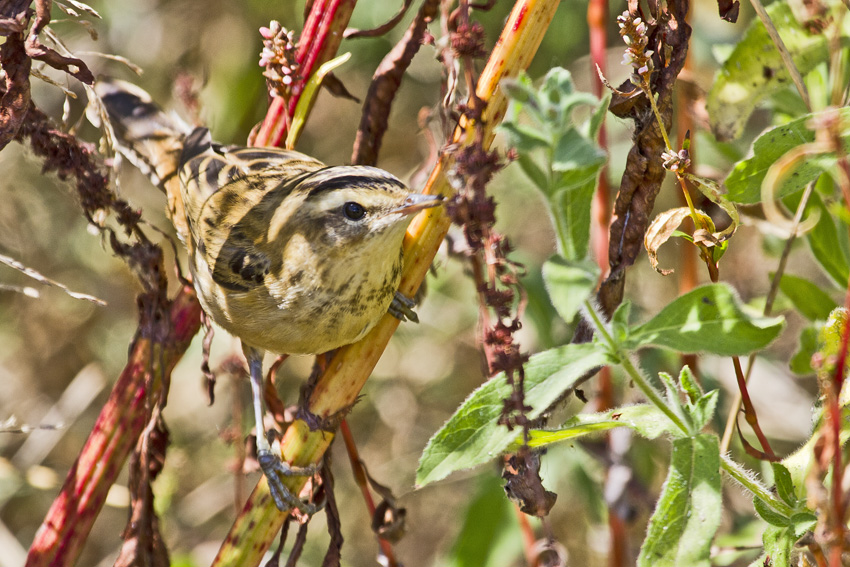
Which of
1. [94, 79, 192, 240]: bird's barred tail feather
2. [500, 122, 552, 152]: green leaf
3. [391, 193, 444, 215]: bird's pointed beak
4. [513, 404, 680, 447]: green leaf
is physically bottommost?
[513, 404, 680, 447]: green leaf

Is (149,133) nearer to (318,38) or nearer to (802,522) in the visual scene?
(318,38)

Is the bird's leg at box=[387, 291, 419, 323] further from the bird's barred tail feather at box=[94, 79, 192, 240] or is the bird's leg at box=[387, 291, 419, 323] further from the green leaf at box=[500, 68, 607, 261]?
the bird's barred tail feather at box=[94, 79, 192, 240]

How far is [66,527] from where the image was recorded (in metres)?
2.44

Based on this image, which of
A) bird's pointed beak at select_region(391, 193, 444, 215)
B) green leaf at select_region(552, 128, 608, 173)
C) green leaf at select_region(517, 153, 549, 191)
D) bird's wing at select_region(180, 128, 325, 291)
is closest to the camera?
green leaf at select_region(552, 128, 608, 173)

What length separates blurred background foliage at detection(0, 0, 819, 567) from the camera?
468cm

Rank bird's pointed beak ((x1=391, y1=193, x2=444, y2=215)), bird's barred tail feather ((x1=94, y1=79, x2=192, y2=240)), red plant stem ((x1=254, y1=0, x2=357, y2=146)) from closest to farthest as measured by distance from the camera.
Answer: bird's pointed beak ((x1=391, y1=193, x2=444, y2=215)) → red plant stem ((x1=254, y1=0, x2=357, y2=146)) → bird's barred tail feather ((x1=94, y1=79, x2=192, y2=240))

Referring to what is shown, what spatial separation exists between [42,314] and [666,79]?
479cm

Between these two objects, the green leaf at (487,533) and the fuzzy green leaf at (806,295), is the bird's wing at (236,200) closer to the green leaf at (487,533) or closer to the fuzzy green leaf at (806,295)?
the green leaf at (487,533)

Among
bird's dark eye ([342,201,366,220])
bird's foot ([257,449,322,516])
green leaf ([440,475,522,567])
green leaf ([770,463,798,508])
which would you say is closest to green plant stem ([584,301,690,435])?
green leaf ([770,463,798,508])

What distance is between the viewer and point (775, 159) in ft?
6.02

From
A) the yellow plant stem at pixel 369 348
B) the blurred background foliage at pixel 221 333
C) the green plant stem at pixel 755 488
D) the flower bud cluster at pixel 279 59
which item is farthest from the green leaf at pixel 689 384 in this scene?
the blurred background foliage at pixel 221 333

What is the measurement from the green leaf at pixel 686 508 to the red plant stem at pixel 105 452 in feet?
5.20

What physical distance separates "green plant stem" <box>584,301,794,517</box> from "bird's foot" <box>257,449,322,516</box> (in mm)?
968

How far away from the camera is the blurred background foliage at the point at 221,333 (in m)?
4.68
